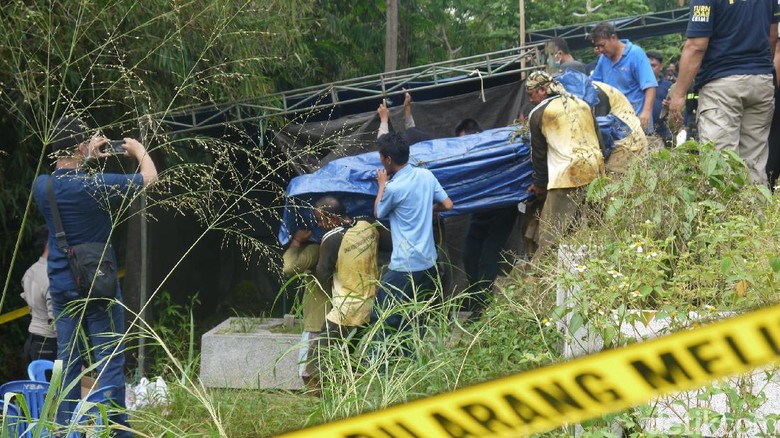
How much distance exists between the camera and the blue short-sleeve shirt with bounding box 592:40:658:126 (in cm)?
848

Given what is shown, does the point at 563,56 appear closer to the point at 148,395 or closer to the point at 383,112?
the point at 383,112

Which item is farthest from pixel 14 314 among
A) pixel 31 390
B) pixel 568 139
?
pixel 568 139

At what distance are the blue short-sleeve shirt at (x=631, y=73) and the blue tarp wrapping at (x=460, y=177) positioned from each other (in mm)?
1623

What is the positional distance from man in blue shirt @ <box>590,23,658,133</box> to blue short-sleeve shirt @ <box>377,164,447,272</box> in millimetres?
2593

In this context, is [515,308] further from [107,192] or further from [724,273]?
[107,192]

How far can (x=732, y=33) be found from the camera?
610 centimetres

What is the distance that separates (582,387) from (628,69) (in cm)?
759

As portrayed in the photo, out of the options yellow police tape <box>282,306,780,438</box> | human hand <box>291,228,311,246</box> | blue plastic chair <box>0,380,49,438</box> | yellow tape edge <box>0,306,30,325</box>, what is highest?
yellow police tape <box>282,306,780,438</box>

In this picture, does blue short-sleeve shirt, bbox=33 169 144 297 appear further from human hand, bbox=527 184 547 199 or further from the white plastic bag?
human hand, bbox=527 184 547 199

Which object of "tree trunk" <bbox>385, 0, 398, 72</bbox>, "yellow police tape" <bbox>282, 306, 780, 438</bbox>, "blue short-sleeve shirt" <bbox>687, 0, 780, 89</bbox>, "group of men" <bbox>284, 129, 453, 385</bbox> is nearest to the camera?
"yellow police tape" <bbox>282, 306, 780, 438</bbox>

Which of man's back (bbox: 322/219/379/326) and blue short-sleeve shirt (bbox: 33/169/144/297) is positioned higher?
blue short-sleeve shirt (bbox: 33/169/144/297)

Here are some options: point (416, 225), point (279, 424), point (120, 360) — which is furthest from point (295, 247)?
point (279, 424)

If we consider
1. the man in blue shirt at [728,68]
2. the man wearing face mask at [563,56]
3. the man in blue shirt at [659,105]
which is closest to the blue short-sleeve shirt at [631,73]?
the man wearing face mask at [563,56]

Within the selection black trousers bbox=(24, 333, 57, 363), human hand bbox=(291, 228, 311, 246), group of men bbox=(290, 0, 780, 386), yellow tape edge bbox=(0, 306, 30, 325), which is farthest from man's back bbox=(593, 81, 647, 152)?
yellow tape edge bbox=(0, 306, 30, 325)
